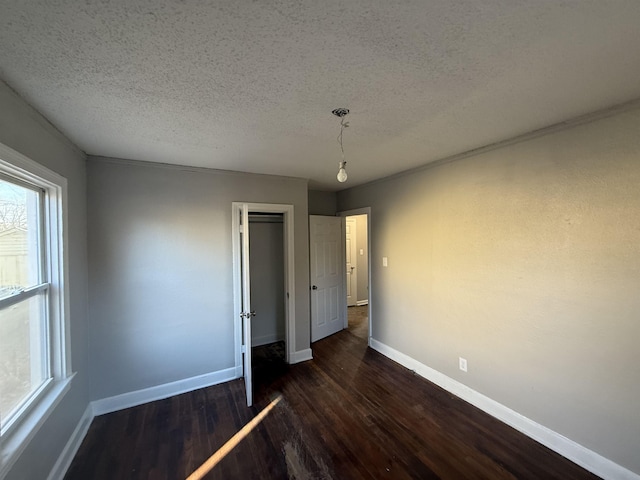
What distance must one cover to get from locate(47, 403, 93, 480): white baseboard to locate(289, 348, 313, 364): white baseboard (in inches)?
79.0

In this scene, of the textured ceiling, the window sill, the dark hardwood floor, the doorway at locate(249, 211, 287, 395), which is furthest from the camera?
the doorway at locate(249, 211, 287, 395)

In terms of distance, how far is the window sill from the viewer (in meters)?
1.31

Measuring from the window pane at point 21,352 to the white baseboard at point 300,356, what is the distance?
2.31 metres

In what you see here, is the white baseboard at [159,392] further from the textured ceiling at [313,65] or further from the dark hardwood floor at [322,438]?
the textured ceiling at [313,65]

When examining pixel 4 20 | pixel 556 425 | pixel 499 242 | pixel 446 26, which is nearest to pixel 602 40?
pixel 446 26

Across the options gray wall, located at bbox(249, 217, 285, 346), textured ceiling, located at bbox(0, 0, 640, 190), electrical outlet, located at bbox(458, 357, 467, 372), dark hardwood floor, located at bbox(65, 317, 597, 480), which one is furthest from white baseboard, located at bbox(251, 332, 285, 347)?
textured ceiling, located at bbox(0, 0, 640, 190)

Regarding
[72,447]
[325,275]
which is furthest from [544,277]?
[72,447]

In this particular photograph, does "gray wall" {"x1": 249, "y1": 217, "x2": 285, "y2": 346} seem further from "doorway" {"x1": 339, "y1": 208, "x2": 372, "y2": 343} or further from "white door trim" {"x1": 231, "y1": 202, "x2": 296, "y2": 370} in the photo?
"doorway" {"x1": 339, "y1": 208, "x2": 372, "y2": 343}

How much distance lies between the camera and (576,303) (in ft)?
6.37

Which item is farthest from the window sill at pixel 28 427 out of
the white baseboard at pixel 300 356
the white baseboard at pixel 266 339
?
the white baseboard at pixel 266 339

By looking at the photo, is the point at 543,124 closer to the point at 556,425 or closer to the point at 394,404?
the point at 556,425

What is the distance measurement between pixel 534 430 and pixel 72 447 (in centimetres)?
→ 357

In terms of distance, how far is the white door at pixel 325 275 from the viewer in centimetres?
411

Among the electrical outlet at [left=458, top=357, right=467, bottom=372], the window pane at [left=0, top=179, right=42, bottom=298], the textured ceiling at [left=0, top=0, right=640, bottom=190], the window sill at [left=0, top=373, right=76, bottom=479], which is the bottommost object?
the electrical outlet at [left=458, top=357, right=467, bottom=372]
